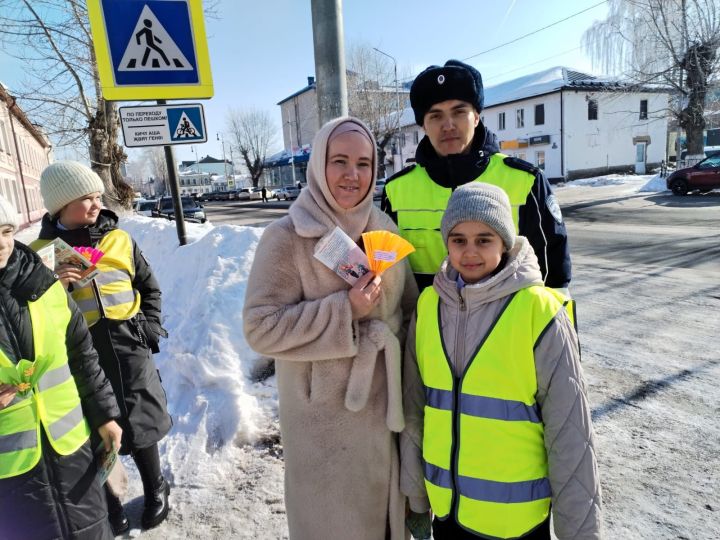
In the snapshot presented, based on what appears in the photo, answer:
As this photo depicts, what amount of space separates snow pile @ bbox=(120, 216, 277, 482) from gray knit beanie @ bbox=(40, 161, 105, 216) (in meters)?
1.88

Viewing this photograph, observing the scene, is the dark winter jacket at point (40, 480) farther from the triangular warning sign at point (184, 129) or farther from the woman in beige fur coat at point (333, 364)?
the triangular warning sign at point (184, 129)

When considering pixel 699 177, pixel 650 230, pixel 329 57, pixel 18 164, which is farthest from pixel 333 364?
pixel 18 164

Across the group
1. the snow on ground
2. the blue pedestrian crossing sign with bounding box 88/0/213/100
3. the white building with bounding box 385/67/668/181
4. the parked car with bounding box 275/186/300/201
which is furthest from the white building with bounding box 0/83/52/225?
the white building with bounding box 385/67/668/181

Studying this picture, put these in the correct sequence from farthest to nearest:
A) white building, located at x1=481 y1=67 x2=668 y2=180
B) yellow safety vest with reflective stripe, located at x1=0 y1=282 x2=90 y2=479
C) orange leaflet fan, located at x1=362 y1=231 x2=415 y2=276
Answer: white building, located at x1=481 y1=67 x2=668 y2=180
orange leaflet fan, located at x1=362 y1=231 x2=415 y2=276
yellow safety vest with reflective stripe, located at x1=0 y1=282 x2=90 y2=479

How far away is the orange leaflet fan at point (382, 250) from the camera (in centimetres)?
180

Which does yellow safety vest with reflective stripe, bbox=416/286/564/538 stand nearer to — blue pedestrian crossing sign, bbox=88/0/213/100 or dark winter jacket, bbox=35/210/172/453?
dark winter jacket, bbox=35/210/172/453

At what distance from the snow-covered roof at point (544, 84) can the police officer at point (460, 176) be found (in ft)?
118

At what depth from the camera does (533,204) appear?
213 cm

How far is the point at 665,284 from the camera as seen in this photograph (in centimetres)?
693

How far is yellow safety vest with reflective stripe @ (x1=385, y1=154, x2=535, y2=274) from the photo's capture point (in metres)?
2.15

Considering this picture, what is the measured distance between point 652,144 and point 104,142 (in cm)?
4046

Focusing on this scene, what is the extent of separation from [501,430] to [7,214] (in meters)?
2.03

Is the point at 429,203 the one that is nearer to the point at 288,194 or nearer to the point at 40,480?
the point at 40,480

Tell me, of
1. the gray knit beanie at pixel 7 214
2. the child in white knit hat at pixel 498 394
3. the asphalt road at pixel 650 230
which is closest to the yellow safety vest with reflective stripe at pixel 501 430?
the child in white knit hat at pixel 498 394
